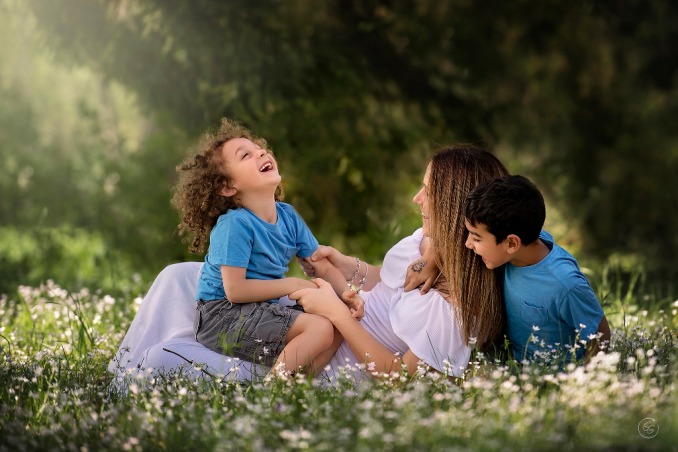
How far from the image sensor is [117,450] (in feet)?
6.32

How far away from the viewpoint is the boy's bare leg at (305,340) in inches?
109

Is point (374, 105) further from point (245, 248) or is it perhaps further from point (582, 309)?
point (582, 309)

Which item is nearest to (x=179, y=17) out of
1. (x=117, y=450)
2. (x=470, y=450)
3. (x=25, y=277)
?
(x=25, y=277)

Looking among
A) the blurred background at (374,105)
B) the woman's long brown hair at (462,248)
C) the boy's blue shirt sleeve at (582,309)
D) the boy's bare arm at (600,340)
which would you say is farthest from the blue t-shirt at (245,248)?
the blurred background at (374,105)

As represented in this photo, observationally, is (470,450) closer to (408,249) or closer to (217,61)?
(408,249)

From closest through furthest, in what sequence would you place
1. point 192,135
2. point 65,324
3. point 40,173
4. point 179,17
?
point 65,324, point 179,17, point 192,135, point 40,173

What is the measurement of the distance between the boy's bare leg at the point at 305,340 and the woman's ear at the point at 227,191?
0.76 metres

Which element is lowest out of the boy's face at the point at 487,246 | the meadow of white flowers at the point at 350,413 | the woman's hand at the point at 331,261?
the meadow of white flowers at the point at 350,413

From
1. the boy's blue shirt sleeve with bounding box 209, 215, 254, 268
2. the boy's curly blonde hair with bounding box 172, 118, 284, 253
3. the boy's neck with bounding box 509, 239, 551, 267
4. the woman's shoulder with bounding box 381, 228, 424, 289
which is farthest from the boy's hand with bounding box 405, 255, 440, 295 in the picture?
the boy's curly blonde hair with bounding box 172, 118, 284, 253

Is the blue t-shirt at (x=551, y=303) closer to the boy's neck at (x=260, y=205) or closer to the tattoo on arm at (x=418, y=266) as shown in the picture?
the tattoo on arm at (x=418, y=266)

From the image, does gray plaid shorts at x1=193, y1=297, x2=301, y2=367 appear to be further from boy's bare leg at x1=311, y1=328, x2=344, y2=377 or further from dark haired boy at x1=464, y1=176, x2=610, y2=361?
dark haired boy at x1=464, y1=176, x2=610, y2=361

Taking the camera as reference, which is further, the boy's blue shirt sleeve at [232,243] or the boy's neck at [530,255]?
the boy's blue shirt sleeve at [232,243]

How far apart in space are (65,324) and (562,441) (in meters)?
3.56

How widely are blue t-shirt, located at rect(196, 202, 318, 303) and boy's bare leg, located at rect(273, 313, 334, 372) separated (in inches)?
10.9
